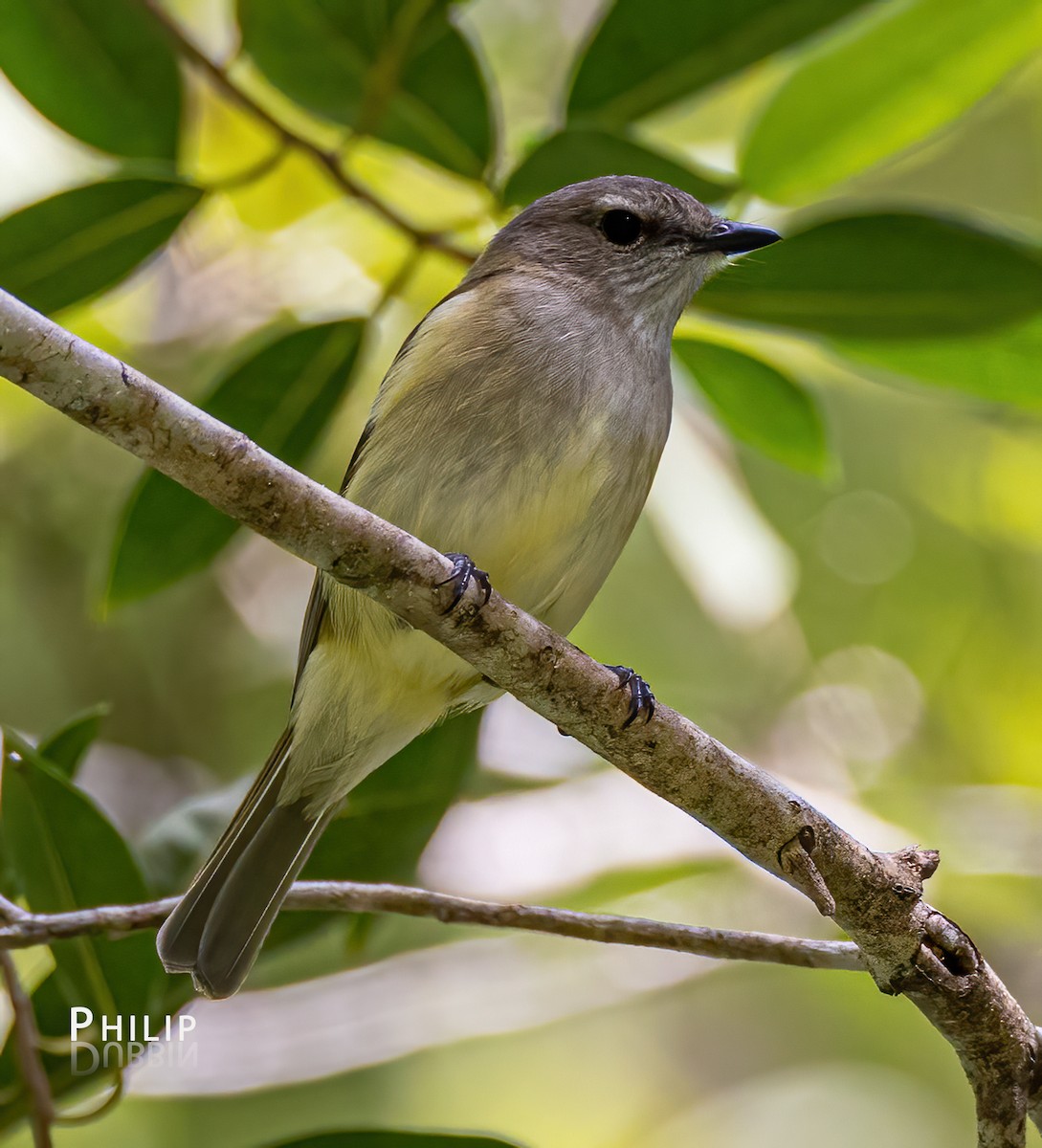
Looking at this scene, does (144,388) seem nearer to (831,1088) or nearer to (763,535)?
(763,535)

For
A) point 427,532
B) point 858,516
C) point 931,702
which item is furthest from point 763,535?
point 427,532

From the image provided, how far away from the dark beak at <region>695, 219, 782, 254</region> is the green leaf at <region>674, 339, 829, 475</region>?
0.22 m

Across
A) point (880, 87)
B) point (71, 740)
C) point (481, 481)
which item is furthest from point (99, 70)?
point (880, 87)

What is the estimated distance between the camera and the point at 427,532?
9.39ft

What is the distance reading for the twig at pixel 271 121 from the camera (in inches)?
118

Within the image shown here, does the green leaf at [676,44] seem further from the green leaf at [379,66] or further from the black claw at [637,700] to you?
the black claw at [637,700]

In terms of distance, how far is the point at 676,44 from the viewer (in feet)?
9.92

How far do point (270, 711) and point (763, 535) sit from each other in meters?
1.77

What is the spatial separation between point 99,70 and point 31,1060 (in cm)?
201

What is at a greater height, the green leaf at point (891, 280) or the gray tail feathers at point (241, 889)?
the green leaf at point (891, 280)

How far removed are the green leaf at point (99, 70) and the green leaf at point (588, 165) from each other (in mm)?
783

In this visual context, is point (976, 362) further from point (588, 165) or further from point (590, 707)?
point (590, 707)

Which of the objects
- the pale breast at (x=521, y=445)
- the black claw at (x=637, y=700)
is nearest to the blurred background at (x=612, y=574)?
the pale breast at (x=521, y=445)

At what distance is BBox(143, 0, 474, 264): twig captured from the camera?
118 inches
